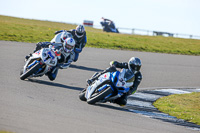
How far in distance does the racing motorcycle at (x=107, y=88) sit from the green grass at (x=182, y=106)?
150cm

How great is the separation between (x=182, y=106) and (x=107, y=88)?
289cm

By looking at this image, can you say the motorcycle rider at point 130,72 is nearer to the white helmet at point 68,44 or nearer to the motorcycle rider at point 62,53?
the motorcycle rider at point 62,53

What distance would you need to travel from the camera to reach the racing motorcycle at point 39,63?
10906 millimetres

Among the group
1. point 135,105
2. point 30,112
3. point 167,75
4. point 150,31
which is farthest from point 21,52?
point 150,31

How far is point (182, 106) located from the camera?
426 inches

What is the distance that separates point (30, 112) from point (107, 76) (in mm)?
2371

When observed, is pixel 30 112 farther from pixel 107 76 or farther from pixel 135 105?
pixel 135 105

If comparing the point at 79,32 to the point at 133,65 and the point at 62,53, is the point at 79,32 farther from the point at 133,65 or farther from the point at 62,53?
the point at 133,65

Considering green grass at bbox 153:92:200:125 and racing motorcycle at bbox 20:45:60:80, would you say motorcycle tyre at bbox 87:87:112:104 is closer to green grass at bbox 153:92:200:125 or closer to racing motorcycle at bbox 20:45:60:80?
green grass at bbox 153:92:200:125

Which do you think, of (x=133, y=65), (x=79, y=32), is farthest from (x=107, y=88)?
(x=79, y=32)

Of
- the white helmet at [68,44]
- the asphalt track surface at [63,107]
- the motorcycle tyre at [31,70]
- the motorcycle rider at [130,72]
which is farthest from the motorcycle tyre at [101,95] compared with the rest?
the white helmet at [68,44]

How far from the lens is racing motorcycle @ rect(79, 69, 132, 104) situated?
884 centimetres

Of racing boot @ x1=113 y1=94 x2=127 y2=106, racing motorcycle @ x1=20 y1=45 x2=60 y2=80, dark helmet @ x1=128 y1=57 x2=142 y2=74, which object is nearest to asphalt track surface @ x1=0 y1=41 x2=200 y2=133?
racing boot @ x1=113 y1=94 x2=127 y2=106

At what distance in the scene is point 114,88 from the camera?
8.95 m
